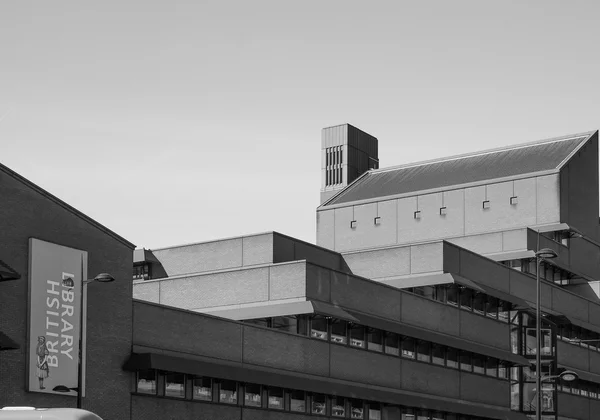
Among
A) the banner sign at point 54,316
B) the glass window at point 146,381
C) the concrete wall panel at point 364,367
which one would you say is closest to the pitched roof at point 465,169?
the concrete wall panel at point 364,367

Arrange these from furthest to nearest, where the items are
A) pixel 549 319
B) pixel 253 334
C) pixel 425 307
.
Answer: pixel 549 319, pixel 425 307, pixel 253 334

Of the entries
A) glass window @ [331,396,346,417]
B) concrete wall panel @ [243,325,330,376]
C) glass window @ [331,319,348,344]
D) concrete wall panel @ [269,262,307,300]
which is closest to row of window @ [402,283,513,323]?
glass window @ [331,319,348,344]

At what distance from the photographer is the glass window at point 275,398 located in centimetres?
4769

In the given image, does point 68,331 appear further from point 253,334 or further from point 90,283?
point 253,334

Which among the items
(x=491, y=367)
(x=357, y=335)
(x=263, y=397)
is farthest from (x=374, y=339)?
(x=491, y=367)

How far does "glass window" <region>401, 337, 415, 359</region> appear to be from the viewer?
57469mm

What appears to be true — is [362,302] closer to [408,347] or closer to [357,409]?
[408,347]

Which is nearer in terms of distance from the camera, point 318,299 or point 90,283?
point 90,283

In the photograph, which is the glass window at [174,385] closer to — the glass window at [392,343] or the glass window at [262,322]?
the glass window at [262,322]

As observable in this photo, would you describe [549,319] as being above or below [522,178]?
below

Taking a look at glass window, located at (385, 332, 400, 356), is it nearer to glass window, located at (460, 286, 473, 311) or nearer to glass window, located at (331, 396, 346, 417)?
glass window, located at (331, 396, 346, 417)

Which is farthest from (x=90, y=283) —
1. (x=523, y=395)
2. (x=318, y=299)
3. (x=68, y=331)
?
(x=523, y=395)

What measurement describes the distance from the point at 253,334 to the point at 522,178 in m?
34.6

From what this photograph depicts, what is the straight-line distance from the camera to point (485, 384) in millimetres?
64250
